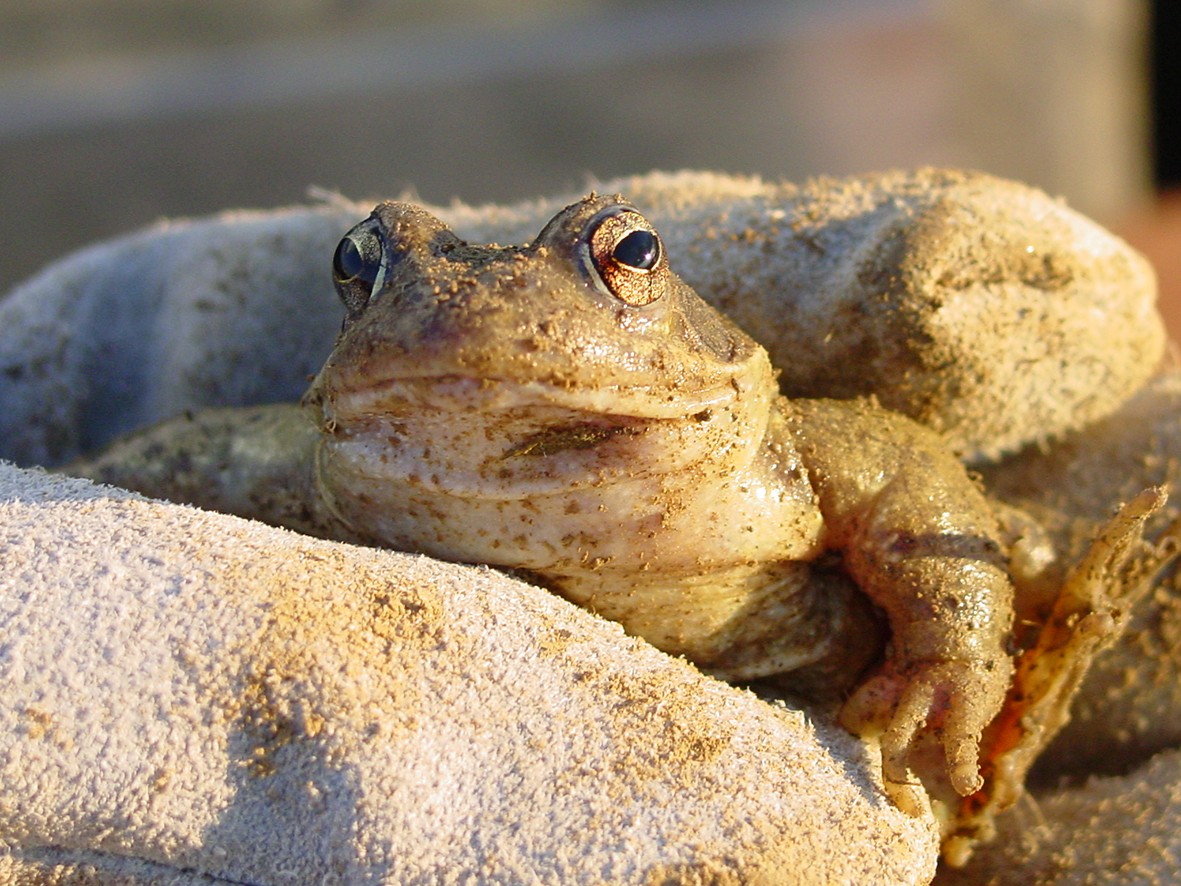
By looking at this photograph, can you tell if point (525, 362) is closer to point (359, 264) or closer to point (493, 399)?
point (493, 399)

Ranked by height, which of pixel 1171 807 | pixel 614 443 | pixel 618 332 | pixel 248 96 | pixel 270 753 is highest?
pixel 618 332

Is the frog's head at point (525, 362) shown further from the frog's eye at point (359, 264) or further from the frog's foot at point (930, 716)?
the frog's foot at point (930, 716)

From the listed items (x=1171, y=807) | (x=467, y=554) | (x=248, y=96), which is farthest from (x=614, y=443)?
(x=248, y=96)

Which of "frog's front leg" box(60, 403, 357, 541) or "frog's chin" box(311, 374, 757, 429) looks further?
"frog's front leg" box(60, 403, 357, 541)

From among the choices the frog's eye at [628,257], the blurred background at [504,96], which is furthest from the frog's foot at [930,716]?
the blurred background at [504,96]

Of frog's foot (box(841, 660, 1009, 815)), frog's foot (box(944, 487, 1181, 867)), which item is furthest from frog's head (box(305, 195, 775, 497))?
frog's foot (box(944, 487, 1181, 867))

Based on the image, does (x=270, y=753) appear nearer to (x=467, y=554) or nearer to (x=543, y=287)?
(x=467, y=554)

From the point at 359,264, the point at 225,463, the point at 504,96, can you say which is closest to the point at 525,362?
the point at 359,264

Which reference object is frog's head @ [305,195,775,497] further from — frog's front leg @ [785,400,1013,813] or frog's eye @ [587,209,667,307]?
frog's front leg @ [785,400,1013,813]
